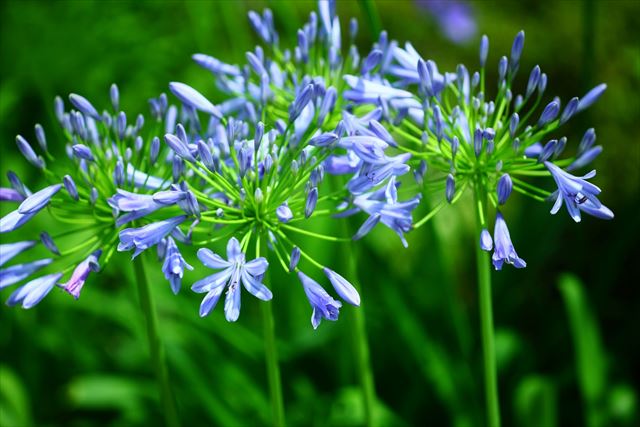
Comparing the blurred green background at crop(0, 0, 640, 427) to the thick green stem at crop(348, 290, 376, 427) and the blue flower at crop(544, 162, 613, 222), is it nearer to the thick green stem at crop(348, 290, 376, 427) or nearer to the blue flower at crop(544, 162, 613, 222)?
the thick green stem at crop(348, 290, 376, 427)

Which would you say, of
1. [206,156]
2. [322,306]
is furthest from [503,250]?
[206,156]

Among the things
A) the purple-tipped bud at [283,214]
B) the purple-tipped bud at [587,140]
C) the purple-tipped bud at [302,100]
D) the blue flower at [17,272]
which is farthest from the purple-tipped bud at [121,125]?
the purple-tipped bud at [587,140]

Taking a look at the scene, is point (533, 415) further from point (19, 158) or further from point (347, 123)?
point (19, 158)

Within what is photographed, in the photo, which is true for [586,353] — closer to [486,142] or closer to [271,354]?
[486,142]

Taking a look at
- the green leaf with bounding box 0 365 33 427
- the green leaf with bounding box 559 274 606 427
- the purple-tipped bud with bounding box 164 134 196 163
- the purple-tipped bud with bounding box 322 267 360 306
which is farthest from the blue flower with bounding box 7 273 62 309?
the green leaf with bounding box 559 274 606 427

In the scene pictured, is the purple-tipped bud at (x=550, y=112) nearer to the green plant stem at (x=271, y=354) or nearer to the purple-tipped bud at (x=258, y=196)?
the purple-tipped bud at (x=258, y=196)

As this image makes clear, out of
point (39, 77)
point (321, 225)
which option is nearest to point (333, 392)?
point (321, 225)

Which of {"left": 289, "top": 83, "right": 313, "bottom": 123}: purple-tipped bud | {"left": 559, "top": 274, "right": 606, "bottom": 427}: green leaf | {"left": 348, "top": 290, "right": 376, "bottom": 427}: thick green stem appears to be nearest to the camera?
{"left": 289, "top": 83, "right": 313, "bottom": 123}: purple-tipped bud
